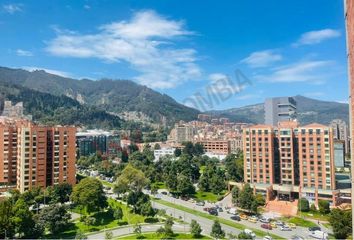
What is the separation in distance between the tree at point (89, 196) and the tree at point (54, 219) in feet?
11.3

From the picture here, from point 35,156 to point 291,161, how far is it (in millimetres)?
31513

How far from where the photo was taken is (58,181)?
3866 centimetres

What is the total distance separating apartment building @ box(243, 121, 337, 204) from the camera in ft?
119

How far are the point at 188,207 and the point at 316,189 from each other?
14844 millimetres

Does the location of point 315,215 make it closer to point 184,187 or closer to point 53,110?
point 184,187

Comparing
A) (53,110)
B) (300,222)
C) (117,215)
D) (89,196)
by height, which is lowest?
(300,222)

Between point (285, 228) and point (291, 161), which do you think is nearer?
point (285, 228)

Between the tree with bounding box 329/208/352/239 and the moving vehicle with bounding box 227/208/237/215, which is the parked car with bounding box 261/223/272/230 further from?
the tree with bounding box 329/208/352/239

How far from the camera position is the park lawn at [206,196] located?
38.8 metres

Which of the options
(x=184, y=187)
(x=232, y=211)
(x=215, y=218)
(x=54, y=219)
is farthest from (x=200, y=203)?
(x=54, y=219)

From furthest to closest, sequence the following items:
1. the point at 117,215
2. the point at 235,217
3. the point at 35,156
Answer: the point at 35,156 → the point at 235,217 → the point at 117,215

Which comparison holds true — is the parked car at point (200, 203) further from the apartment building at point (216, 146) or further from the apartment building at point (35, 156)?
the apartment building at point (216, 146)

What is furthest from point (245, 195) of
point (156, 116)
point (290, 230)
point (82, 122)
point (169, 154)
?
point (156, 116)

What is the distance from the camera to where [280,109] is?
2891 inches
